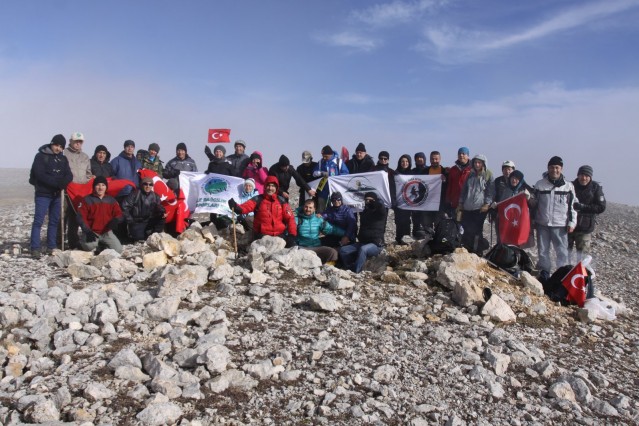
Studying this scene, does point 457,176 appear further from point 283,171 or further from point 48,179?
point 48,179

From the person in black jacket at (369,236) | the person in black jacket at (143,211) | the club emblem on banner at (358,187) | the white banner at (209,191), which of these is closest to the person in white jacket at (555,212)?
the person in black jacket at (369,236)

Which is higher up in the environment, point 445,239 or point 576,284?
point 445,239

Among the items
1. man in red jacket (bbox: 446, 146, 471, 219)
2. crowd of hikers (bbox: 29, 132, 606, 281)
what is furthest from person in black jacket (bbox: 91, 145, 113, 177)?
man in red jacket (bbox: 446, 146, 471, 219)

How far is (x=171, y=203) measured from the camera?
12.2 metres

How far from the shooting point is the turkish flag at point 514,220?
34.6 ft

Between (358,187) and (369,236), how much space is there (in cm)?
250

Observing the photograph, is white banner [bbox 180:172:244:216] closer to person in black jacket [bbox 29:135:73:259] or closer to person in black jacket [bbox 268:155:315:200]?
person in black jacket [bbox 268:155:315:200]

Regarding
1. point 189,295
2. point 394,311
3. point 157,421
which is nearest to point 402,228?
point 394,311

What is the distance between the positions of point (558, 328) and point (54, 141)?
10106 millimetres

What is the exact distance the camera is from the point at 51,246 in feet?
35.2

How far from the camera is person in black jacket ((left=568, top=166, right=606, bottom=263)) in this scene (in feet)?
33.4

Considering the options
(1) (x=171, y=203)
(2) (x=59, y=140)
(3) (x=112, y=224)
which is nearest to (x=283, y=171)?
(1) (x=171, y=203)

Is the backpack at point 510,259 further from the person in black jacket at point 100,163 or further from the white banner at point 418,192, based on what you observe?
the person in black jacket at point 100,163

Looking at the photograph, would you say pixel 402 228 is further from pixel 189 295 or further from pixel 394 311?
pixel 189 295
